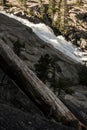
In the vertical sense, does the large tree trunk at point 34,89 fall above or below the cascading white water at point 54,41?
above

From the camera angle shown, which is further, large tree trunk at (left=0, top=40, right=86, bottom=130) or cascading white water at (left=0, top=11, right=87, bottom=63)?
cascading white water at (left=0, top=11, right=87, bottom=63)

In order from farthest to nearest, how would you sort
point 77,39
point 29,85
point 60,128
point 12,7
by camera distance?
1. point 12,7
2. point 77,39
3. point 29,85
4. point 60,128

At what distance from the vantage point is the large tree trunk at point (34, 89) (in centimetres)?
1502

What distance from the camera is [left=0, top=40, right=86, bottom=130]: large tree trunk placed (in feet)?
49.3

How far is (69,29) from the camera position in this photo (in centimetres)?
12262

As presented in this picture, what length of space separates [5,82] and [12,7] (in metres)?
107

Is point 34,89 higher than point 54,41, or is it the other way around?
point 34,89

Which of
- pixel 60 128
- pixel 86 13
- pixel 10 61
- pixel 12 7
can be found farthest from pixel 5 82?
pixel 86 13

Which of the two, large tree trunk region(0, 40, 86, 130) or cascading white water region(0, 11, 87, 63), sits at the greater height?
→ large tree trunk region(0, 40, 86, 130)

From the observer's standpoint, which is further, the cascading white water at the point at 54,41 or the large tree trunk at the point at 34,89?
the cascading white water at the point at 54,41

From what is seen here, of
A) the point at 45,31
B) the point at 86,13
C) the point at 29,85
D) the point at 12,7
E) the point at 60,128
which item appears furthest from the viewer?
the point at 86,13

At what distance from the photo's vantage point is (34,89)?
15.4 metres

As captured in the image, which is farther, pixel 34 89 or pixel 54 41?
pixel 54 41

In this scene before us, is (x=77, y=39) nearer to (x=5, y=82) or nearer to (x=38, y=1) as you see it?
(x=38, y=1)
